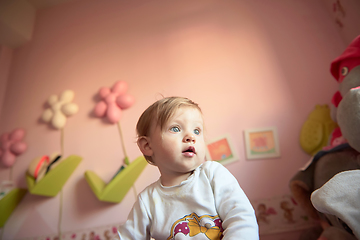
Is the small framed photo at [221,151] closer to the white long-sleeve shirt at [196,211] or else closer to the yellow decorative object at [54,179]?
the white long-sleeve shirt at [196,211]

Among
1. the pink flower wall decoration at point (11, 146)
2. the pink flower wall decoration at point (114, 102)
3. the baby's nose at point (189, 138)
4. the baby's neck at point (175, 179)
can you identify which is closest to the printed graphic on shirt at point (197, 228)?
the baby's neck at point (175, 179)

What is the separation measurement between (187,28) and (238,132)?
94 centimetres

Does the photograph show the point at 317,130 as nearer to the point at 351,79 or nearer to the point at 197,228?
the point at 351,79

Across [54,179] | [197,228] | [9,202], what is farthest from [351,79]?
[9,202]

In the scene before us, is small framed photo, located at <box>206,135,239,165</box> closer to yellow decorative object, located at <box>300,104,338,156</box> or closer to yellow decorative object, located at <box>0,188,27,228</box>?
yellow decorative object, located at <box>300,104,338,156</box>

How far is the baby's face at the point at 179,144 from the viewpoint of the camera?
0.74m

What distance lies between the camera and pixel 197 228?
687mm

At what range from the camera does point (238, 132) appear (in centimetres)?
160

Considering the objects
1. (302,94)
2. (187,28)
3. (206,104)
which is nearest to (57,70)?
(187,28)

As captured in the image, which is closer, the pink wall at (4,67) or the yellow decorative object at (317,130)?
the yellow decorative object at (317,130)

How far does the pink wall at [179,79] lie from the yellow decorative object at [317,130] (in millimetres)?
59

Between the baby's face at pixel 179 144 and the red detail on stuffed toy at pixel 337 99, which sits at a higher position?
the red detail on stuffed toy at pixel 337 99

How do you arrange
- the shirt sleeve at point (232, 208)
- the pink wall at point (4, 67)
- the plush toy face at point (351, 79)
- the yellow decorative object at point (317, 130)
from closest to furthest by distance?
the shirt sleeve at point (232, 208), the plush toy face at point (351, 79), the yellow decorative object at point (317, 130), the pink wall at point (4, 67)

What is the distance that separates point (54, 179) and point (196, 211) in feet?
4.54
